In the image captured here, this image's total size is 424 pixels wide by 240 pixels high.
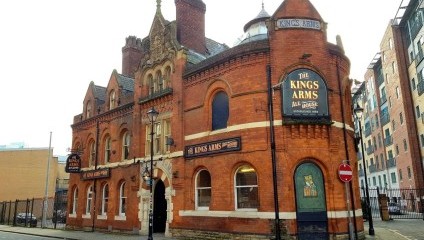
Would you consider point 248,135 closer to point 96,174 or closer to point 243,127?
point 243,127

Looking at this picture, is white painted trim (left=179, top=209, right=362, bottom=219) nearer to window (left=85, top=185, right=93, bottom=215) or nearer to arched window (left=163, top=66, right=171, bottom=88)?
arched window (left=163, top=66, right=171, bottom=88)

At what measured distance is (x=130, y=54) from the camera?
30734 millimetres

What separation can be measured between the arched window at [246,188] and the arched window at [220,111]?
2655 millimetres

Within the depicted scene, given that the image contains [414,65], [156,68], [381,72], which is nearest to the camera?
[156,68]

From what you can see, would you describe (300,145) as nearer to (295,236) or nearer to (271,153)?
(271,153)

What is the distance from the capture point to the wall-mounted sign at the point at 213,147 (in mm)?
16636

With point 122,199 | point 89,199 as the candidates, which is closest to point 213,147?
point 122,199

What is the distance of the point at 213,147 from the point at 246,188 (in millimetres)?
2709

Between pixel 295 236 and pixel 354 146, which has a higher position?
pixel 354 146

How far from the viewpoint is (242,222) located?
15742mm

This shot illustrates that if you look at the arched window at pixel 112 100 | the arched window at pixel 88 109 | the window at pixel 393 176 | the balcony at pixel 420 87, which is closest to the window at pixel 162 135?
the arched window at pixel 112 100

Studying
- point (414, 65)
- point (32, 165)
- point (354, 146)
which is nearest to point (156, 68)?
point (354, 146)

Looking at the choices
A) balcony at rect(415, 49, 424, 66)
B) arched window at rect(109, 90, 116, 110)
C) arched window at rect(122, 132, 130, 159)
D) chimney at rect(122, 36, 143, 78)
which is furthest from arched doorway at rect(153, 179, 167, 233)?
balcony at rect(415, 49, 424, 66)

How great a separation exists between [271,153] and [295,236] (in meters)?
3.67
